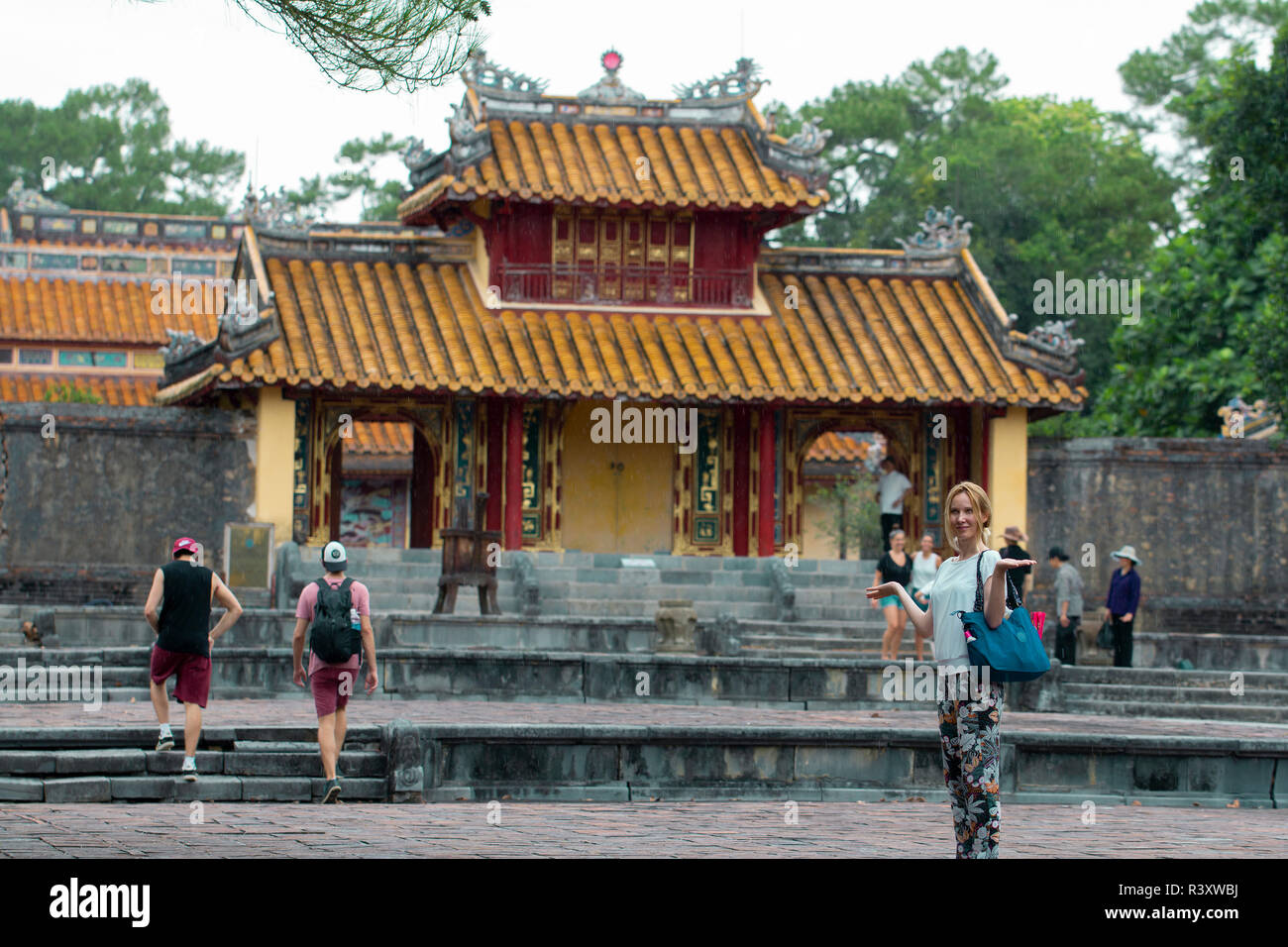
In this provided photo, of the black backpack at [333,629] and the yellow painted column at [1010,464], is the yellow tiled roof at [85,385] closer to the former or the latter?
the yellow painted column at [1010,464]

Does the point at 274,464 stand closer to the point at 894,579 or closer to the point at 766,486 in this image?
the point at 766,486

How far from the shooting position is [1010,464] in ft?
87.8

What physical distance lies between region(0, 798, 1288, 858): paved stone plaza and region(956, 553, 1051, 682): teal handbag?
1.94m

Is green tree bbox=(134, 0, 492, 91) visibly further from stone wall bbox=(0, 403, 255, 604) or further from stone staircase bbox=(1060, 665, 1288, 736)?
stone wall bbox=(0, 403, 255, 604)

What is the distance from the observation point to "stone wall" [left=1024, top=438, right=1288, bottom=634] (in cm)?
2648

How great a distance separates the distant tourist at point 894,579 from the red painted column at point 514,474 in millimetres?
8225

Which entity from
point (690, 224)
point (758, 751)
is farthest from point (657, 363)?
point (758, 751)

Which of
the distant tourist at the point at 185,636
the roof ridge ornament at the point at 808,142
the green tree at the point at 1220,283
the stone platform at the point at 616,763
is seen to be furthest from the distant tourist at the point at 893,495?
the distant tourist at the point at 185,636

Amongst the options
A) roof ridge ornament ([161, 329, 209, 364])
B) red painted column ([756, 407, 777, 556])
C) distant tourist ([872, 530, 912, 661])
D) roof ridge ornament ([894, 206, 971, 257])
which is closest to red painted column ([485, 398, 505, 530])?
red painted column ([756, 407, 777, 556])

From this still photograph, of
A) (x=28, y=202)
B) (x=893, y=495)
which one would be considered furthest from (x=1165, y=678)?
(x=28, y=202)

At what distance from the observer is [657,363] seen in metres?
26.0

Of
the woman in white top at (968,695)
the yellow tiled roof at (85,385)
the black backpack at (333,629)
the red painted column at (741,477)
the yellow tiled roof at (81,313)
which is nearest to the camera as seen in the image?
the woman in white top at (968,695)

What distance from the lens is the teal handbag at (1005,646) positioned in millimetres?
7734

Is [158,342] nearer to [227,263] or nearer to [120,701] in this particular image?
[227,263]
